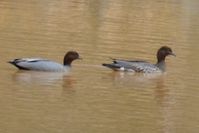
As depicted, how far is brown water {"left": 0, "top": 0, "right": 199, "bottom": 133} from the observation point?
14.1m

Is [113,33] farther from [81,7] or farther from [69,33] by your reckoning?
[81,7]

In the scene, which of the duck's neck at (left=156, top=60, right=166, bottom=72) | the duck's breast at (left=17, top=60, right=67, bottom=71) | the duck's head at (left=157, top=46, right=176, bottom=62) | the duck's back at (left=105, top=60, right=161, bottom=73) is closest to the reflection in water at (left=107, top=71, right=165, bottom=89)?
the duck's back at (left=105, top=60, right=161, bottom=73)

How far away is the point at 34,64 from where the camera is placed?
61.0 ft

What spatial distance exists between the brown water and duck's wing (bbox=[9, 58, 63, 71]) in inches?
6.2

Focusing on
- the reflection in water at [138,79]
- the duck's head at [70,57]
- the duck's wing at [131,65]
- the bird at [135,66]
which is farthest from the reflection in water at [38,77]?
the duck's wing at [131,65]

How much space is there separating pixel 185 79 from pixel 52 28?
7690 mm

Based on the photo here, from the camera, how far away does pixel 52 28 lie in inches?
1013

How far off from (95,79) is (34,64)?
1.29m

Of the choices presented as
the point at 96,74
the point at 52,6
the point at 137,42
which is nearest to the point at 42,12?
the point at 52,6

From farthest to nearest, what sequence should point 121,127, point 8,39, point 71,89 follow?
point 8,39 < point 71,89 < point 121,127

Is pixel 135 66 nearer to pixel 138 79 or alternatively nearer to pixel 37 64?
pixel 138 79

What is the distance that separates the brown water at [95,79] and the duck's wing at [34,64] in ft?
0.52

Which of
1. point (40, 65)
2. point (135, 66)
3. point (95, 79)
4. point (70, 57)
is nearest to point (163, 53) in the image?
point (135, 66)

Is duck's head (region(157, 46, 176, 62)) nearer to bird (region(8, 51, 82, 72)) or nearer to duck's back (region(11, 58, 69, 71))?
bird (region(8, 51, 82, 72))
